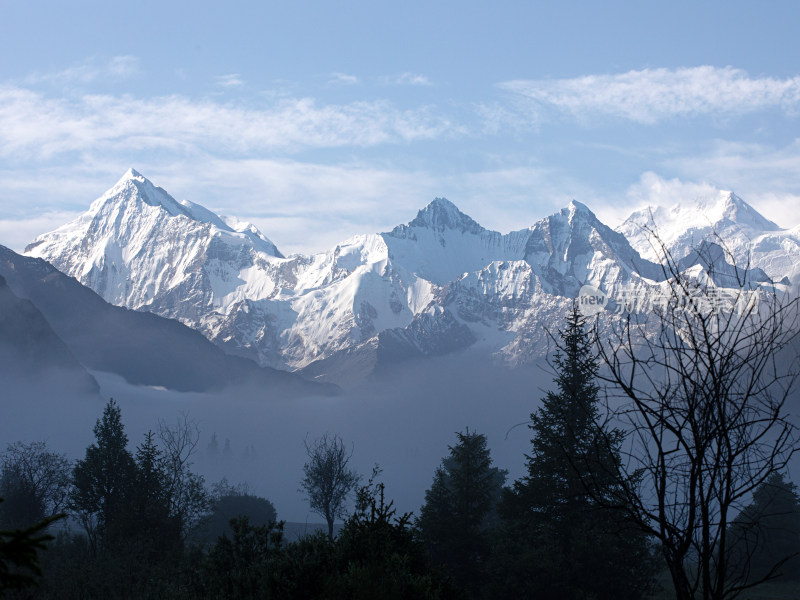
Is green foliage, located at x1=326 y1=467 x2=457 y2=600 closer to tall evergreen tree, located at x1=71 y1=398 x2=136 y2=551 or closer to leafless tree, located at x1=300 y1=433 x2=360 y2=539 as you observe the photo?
tall evergreen tree, located at x1=71 y1=398 x2=136 y2=551

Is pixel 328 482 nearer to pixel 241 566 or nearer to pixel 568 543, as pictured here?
pixel 568 543

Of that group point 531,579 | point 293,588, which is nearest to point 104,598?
point 293,588

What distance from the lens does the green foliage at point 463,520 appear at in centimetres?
4278

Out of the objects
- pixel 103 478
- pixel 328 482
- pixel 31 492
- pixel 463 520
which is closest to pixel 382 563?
pixel 463 520

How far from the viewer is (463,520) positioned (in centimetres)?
4391

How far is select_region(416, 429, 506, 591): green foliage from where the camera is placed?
42781 millimetres

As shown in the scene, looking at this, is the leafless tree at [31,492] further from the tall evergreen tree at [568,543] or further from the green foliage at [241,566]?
the tall evergreen tree at [568,543]

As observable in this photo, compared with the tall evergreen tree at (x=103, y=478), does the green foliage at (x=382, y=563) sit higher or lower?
lower

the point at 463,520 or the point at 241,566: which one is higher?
the point at 463,520

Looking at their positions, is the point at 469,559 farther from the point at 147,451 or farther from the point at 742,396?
the point at 742,396

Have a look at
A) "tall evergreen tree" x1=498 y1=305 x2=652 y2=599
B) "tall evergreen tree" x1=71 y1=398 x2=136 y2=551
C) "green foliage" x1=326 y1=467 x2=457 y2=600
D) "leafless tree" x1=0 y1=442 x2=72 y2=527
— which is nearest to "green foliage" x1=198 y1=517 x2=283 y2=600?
"green foliage" x1=326 y1=467 x2=457 y2=600

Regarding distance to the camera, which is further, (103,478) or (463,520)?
(103,478)

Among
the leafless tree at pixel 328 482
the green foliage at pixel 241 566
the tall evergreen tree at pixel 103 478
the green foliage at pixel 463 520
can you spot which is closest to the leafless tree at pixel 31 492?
the tall evergreen tree at pixel 103 478

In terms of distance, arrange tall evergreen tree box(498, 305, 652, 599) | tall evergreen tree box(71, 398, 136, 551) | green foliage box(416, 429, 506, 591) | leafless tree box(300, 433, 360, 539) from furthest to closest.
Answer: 1. leafless tree box(300, 433, 360, 539)
2. tall evergreen tree box(71, 398, 136, 551)
3. green foliage box(416, 429, 506, 591)
4. tall evergreen tree box(498, 305, 652, 599)
